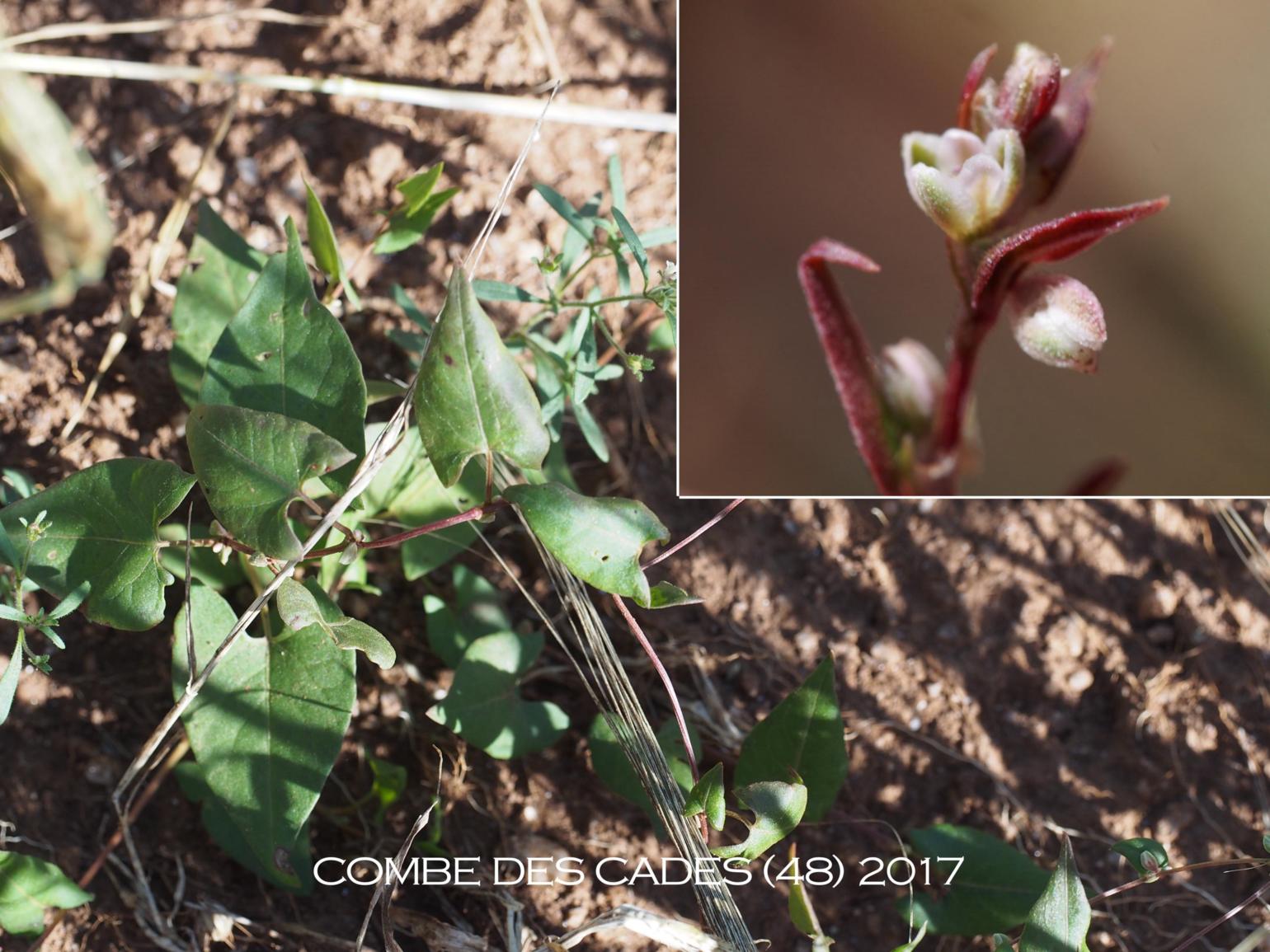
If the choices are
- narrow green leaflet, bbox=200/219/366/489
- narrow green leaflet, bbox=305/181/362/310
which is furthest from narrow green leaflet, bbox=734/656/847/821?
narrow green leaflet, bbox=305/181/362/310

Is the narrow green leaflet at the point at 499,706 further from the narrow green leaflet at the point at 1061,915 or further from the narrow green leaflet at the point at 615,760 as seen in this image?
the narrow green leaflet at the point at 1061,915

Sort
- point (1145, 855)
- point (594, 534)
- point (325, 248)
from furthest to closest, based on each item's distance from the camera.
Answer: point (325, 248), point (1145, 855), point (594, 534)

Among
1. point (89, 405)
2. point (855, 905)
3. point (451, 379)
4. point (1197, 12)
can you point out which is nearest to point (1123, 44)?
point (1197, 12)

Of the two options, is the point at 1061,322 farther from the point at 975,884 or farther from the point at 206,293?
the point at 206,293

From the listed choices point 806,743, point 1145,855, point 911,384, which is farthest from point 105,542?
point 1145,855

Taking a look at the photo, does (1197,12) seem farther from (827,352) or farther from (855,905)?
(855,905)
